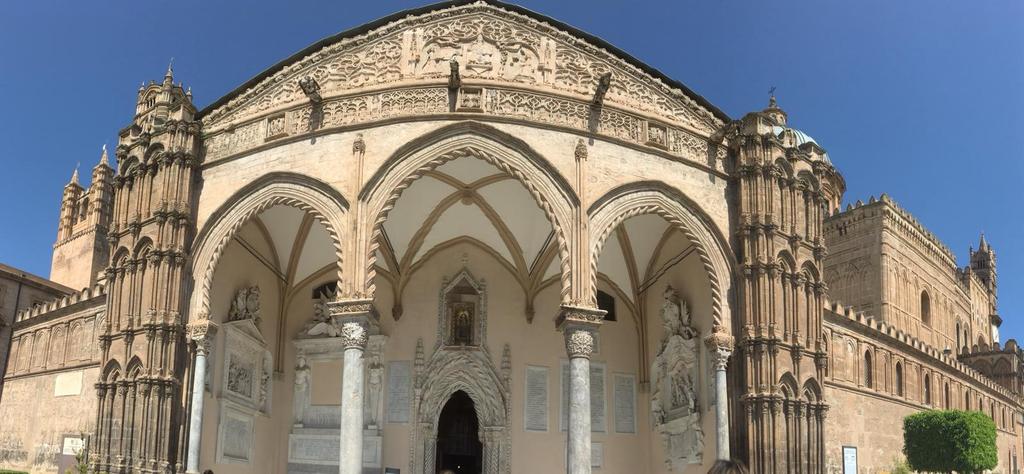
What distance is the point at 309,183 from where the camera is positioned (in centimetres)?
1697

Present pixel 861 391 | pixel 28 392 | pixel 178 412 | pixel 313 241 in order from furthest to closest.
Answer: pixel 28 392, pixel 861 391, pixel 313 241, pixel 178 412

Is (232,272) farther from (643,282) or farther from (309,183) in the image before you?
(643,282)

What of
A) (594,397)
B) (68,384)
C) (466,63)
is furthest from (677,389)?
(68,384)

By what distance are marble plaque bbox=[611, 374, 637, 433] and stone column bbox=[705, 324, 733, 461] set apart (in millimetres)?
4373

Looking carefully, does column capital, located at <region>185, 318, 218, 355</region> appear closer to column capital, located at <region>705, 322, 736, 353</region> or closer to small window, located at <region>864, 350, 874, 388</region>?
column capital, located at <region>705, 322, 736, 353</region>

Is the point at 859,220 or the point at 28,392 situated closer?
the point at 28,392

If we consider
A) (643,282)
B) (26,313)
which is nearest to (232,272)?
(643,282)

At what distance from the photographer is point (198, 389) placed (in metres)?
16.8

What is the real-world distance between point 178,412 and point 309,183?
4.81 meters

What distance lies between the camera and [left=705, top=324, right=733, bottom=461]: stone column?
16875 mm

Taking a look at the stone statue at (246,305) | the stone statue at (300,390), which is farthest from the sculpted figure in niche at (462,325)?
the stone statue at (246,305)

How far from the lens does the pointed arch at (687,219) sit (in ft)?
55.9

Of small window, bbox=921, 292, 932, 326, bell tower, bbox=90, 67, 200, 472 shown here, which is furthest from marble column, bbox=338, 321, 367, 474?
small window, bbox=921, 292, 932, 326

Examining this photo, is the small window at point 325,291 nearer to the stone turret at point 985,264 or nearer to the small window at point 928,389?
the small window at point 928,389
